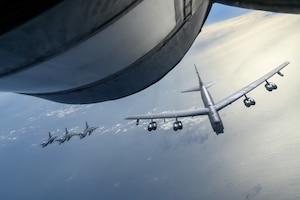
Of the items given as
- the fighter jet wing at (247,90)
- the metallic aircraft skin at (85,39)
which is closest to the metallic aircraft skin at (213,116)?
the fighter jet wing at (247,90)

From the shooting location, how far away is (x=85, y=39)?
4.65 ft

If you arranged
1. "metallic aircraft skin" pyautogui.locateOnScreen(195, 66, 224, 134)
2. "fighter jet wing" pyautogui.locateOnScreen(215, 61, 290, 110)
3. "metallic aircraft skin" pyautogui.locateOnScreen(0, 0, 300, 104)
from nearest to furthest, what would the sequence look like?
1. "metallic aircraft skin" pyautogui.locateOnScreen(0, 0, 300, 104)
2. "metallic aircraft skin" pyautogui.locateOnScreen(195, 66, 224, 134)
3. "fighter jet wing" pyautogui.locateOnScreen(215, 61, 290, 110)

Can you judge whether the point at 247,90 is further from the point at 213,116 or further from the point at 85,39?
the point at 85,39

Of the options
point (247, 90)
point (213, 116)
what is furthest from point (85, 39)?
point (247, 90)

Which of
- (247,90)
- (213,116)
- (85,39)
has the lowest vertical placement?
(85,39)

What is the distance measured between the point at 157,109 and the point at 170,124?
38.0 feet

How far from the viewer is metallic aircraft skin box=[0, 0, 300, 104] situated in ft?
3.62

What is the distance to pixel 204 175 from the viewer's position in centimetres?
10438

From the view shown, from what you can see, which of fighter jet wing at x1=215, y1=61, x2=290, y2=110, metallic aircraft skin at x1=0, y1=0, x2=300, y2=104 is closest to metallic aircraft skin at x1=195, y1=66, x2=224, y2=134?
fighter jet wing at x1=215, y1=61, x2=290, y2=110

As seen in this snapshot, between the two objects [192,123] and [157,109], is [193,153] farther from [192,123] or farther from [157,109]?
[157,109]

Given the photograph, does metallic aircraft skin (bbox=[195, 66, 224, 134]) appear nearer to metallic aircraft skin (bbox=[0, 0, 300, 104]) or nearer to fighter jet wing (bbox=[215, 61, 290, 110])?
fighter jet wing (bbox=[215, 61, 290, 110])

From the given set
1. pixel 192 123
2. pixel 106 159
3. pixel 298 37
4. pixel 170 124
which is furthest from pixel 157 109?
pixel 298 37

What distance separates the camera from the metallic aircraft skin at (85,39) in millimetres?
1104

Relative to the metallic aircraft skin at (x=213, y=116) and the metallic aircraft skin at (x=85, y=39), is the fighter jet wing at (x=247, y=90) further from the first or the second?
the metallic aircraft skin at (x=85, y=39)
